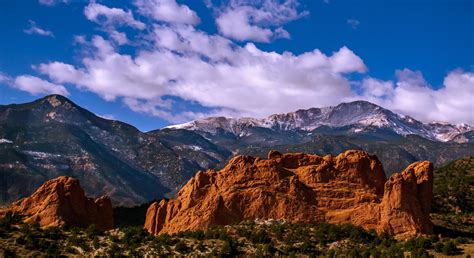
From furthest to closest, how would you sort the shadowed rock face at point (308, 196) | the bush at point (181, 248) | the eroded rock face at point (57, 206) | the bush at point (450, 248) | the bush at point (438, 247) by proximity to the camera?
the shadowed rock face at point (308, 196), the eroded rock face at point (57, 206), the bush at point (438, 247), the bush at point (450, 248), the bush at point (181, 248)

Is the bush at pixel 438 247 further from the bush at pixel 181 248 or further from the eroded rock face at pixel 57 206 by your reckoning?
the eroded rock face at pixel 57 206

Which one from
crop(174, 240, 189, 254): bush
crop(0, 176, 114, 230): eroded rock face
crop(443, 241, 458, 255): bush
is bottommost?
crop(174, 240, 189, 254): bush

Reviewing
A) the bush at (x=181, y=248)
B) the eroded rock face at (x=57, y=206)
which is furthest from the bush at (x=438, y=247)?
the eroded rock face at (x=57, y=206)

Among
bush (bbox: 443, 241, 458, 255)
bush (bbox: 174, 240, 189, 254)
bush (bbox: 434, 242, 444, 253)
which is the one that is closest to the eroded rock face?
bush (bbox: 174, 240, 189, 254)

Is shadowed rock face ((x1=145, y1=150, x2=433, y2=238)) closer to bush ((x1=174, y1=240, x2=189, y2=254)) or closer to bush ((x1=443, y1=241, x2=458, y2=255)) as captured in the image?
bush ((x1=443, y1=241, x2=458, y2=255))

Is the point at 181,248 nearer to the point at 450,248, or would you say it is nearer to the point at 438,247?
the point at 438,247

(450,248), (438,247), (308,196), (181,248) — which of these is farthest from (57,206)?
(450,248)

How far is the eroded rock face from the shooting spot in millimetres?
80938

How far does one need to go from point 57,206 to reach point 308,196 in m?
36.3

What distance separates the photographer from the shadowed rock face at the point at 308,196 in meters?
82.2

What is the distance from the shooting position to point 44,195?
83.4m

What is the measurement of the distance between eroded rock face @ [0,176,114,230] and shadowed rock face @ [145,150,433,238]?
41.5 ft

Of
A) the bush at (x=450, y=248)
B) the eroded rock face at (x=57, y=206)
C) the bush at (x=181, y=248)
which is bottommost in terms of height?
the bush at (x=181, y=248)

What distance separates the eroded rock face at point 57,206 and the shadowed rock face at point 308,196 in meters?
12.6
